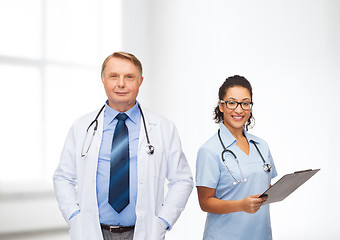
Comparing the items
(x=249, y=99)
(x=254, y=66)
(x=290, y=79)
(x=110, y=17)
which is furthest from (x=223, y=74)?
(x=249, y=99)

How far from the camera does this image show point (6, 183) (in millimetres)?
3961

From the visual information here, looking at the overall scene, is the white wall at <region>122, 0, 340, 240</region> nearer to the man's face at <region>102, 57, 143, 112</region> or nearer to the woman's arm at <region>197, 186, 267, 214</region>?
the woman's arm at <region>197, 186, 267, 214</region>

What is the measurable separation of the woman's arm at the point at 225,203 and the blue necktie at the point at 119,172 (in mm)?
329

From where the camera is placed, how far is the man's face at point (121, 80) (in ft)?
5.71

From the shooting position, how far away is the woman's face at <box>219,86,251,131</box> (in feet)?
6.00

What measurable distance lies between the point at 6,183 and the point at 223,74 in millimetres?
2274

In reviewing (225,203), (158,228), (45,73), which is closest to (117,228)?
(158,228)

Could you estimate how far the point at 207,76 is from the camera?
150 inches

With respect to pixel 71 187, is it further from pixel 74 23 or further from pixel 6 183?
pixel 74 23

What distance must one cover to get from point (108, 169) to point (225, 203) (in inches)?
19.7

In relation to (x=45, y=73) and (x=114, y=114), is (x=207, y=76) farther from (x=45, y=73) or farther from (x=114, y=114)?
(x=114, y=114)

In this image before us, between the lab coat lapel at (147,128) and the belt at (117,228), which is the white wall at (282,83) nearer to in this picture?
the lab coat lapel at (147,128)

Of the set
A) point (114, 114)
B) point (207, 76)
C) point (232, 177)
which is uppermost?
point (207, 76)

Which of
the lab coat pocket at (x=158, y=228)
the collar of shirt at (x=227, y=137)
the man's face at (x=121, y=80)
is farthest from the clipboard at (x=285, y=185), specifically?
the man's face at (x=121, y=80)
